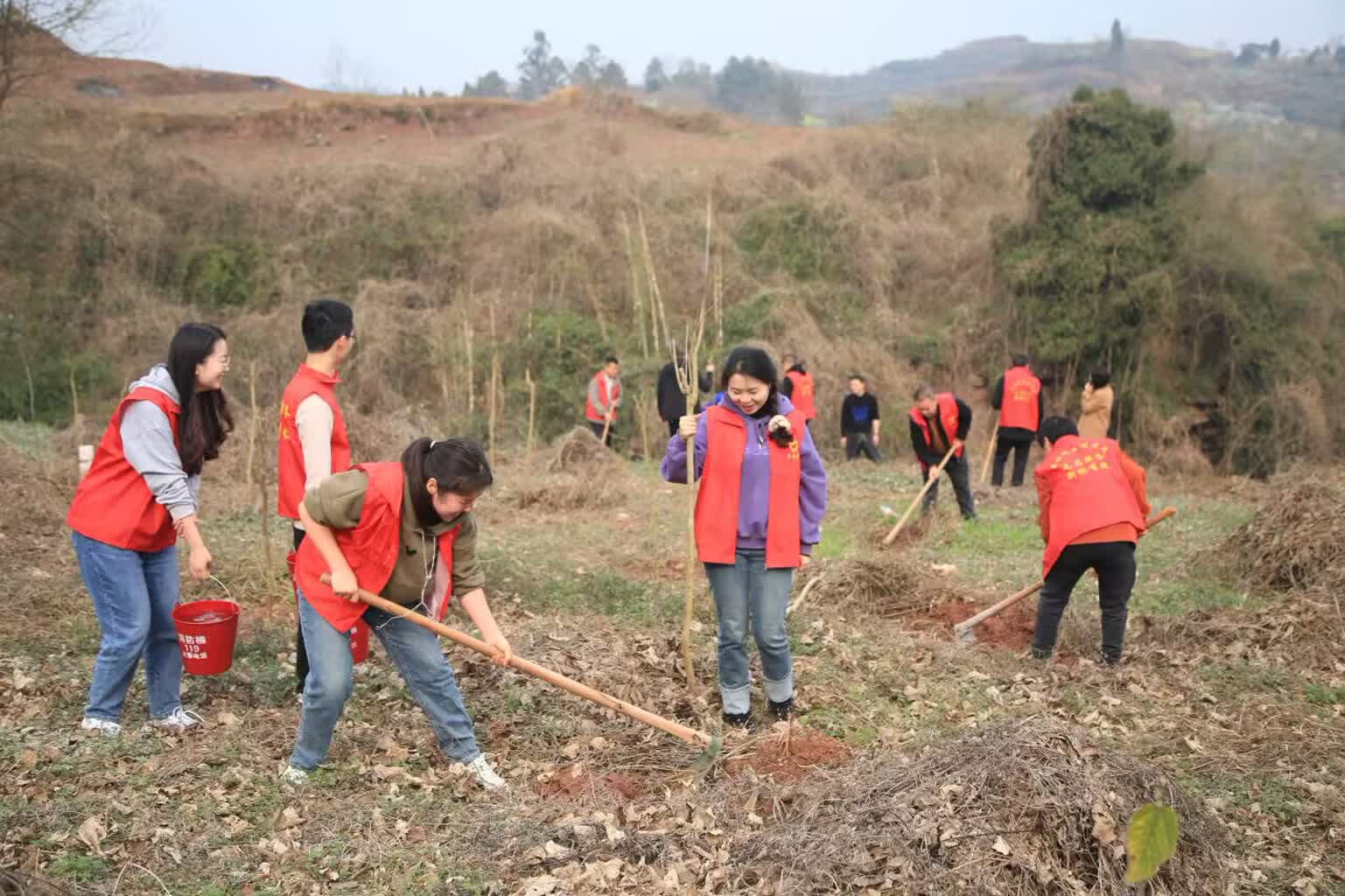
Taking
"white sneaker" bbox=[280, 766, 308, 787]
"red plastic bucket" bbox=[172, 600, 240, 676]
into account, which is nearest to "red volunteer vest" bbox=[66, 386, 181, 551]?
"red plastic bucket" bbox=[172, 600, 240, 676]

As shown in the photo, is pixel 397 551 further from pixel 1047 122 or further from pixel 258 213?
pixel 258 213

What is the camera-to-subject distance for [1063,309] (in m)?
16.9

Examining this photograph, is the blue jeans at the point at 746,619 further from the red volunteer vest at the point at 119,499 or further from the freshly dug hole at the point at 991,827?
the red volunteer vest at the point at 119,499

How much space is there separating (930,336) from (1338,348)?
6.05 metres

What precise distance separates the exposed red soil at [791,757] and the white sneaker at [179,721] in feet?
7.42

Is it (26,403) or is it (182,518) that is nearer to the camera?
(182,518)

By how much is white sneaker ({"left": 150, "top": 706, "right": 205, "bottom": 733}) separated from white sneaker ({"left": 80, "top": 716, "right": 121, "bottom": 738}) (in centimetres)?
15

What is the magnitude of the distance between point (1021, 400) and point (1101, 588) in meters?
6.33

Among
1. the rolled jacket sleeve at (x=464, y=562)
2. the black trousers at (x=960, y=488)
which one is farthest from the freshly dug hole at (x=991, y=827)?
the black trousers at (x=960, y=488)

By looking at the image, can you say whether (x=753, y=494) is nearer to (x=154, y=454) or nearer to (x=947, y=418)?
(x=154, y=454)

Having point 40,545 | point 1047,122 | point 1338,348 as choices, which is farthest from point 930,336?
point 40,545

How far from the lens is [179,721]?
464 centimetres

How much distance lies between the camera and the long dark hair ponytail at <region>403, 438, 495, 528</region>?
372 cm

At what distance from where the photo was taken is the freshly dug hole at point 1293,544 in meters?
7.37
